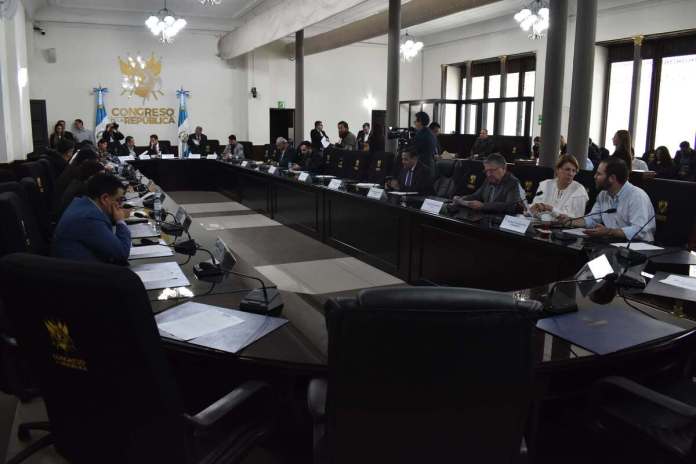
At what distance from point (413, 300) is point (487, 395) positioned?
0.23 meters

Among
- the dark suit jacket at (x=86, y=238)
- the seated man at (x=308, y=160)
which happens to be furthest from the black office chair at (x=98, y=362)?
the seated man at (x=308, y=160)

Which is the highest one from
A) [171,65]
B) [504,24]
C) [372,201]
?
[504,24]

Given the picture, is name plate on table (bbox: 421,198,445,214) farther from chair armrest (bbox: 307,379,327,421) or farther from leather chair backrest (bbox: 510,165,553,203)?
chair armrest (bbox: 307,379,327,421)

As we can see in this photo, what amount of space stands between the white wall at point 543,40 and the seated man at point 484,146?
1.22 m

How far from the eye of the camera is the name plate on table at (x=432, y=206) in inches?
159

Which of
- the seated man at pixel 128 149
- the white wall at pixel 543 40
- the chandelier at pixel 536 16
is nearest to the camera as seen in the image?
the chandelier at pixel 536 16

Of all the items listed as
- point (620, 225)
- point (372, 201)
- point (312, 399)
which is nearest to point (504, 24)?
point (372, 201)

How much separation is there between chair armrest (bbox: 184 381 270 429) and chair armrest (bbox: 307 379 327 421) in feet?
0.53

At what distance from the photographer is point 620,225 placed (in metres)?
3.26

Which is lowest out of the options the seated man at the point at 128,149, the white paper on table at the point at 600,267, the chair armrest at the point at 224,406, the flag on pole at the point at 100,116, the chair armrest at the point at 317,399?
the chair armrest at the point at 224,406

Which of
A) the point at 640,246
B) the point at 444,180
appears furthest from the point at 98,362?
the point at 444,180

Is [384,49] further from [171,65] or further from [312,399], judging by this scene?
[312,399]

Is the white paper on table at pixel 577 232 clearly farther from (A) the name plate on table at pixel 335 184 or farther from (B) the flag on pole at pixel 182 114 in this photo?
(B) the flag on pole at pixel 182 114

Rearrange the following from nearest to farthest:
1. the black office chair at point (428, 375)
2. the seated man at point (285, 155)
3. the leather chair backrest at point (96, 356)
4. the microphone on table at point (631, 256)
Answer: the black office chair at point (428, 375) → the leather chair backrest at point (96, 356) → the microphone on table at point (631, 256) → the seated man at point (285, 155)
